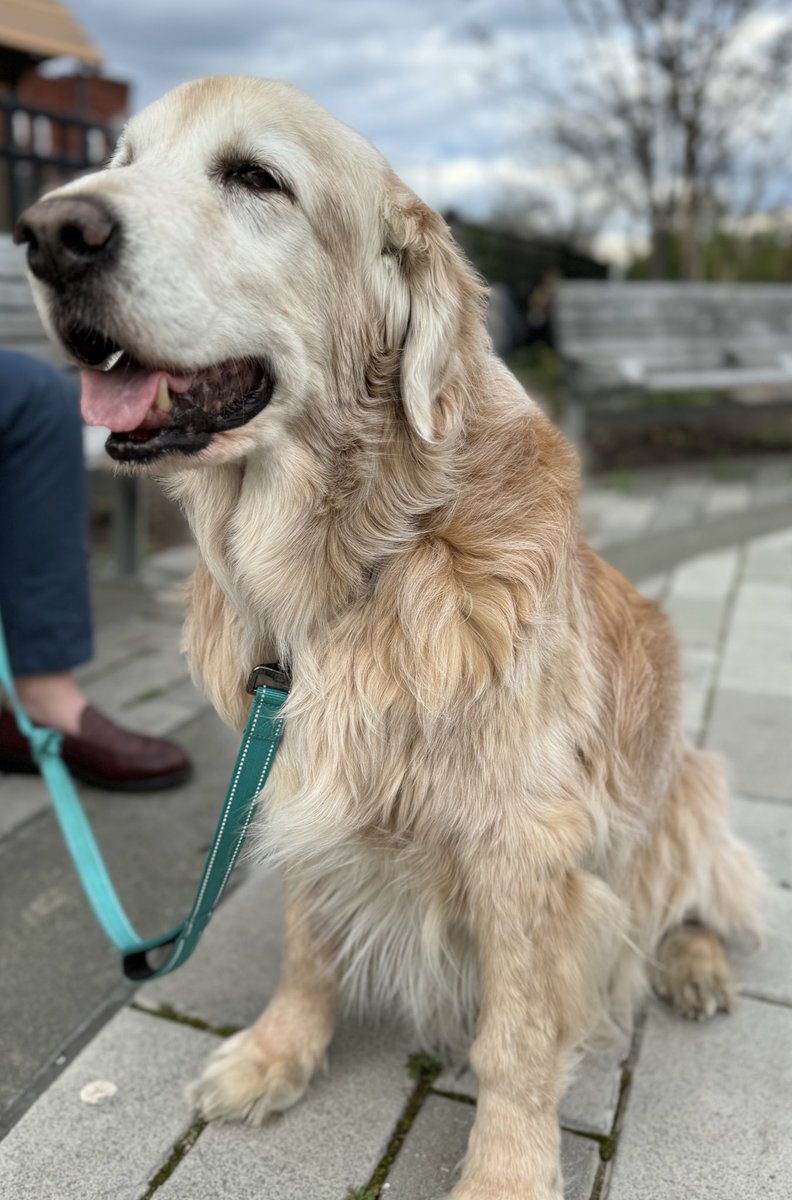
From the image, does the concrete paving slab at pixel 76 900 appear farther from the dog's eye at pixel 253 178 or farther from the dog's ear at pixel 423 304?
the dog's eye at pixel 253 178

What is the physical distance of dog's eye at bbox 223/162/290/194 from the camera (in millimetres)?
1584

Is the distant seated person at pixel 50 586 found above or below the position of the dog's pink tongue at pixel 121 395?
below

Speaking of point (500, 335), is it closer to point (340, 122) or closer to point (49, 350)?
point (49, 350)

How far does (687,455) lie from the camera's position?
25.4 ft

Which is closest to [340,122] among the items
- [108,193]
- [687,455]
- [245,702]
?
[108,193]

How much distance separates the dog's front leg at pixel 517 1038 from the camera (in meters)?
1.61

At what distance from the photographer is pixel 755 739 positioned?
327 cm

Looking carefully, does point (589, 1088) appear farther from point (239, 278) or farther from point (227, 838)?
point (239, 278)

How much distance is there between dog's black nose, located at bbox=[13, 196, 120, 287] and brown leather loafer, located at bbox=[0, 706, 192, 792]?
1.79 metres

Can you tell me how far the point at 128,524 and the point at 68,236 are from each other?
358 centimetres

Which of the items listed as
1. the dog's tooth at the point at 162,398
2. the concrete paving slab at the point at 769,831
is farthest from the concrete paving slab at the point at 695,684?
the dog's tooth at the point at 162,398

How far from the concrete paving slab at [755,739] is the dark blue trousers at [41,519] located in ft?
6.91

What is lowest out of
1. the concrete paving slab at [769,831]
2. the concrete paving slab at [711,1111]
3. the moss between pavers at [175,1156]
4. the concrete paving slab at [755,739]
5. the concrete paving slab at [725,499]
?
the moss between pavers at [175,1156]

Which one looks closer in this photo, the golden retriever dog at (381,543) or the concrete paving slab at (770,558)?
the golden retriever dog at (381,543)
